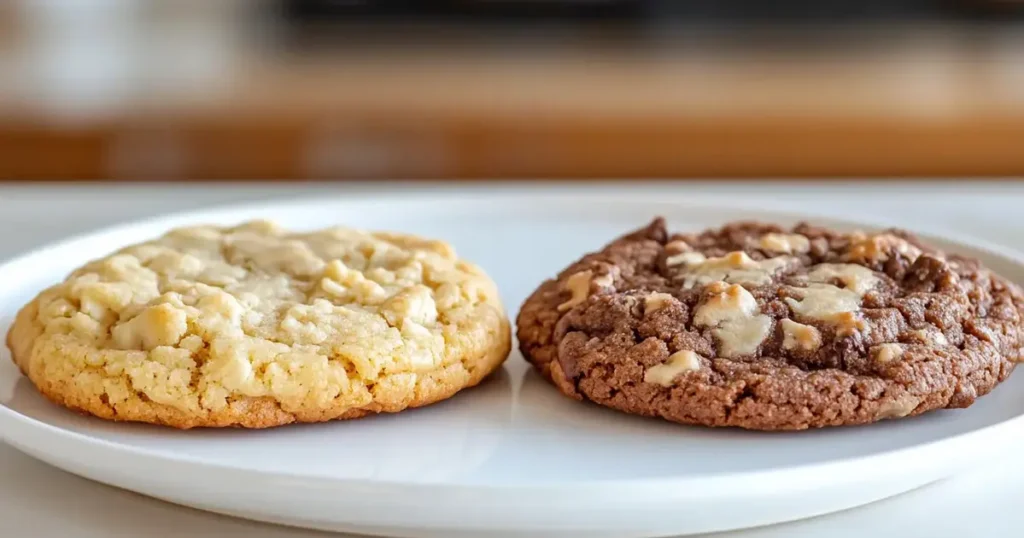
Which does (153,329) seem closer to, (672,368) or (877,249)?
(672,368)

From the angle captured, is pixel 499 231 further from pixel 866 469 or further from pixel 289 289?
pixel 866 469

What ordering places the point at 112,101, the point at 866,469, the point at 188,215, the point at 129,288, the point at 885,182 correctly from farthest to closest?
the point at 112,101
the point at 885,182
the point at 188,215
the point at 129,288
the point at 866,469

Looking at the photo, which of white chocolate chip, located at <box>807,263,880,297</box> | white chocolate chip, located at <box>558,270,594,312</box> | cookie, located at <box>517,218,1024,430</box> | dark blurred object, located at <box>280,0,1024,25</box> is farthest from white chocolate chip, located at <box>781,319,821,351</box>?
dark blurred object, located at <box>280,0,1024,25</box>

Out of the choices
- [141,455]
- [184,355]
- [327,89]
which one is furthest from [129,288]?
[327,89]

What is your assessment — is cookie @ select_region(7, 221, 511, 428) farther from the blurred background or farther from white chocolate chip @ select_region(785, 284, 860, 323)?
the blurred background

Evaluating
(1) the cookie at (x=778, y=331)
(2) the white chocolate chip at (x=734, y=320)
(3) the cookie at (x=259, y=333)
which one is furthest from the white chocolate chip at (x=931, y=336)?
(3) the cookie at (x=259, y=333)

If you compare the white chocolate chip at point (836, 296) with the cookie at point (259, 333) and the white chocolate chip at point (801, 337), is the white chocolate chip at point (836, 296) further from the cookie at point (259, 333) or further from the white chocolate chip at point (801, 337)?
the cookie at point (259, 333)
